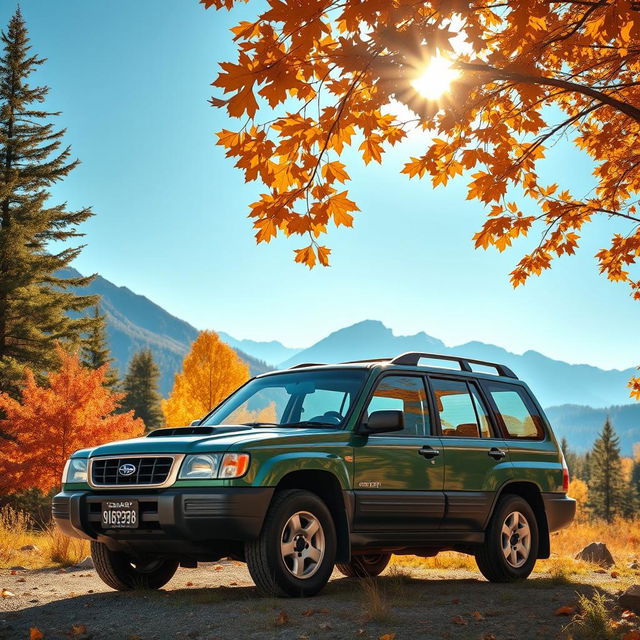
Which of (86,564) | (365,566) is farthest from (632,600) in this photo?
(86,564)

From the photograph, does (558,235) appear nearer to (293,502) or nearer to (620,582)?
(620,582)

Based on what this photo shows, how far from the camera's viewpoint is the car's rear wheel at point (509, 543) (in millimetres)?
8344

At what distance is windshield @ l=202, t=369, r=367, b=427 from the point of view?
24.4ft

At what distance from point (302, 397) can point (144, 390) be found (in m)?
56.4

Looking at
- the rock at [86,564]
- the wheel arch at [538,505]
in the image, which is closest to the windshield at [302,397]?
the wheel arch at [538,505]

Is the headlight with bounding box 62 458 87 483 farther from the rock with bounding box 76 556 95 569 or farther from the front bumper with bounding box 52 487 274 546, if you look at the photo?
the rock with bounding box 76 556 95 569

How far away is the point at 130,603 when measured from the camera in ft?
22.3

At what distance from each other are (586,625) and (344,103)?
12.8ft

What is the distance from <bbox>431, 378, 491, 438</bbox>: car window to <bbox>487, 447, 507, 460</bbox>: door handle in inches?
6.4

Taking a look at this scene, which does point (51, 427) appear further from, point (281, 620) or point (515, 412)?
point (281, 620)

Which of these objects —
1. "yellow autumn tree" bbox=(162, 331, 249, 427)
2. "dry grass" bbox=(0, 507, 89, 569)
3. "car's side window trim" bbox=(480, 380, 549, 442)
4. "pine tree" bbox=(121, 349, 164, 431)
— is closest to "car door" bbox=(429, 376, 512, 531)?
"car's side window trim" bbox=(480, 380, 549, 442)

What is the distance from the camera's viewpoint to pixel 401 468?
747cm

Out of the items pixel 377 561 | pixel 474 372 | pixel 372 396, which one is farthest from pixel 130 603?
pixel 474 372

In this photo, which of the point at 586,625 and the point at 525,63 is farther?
the point at 525,63
